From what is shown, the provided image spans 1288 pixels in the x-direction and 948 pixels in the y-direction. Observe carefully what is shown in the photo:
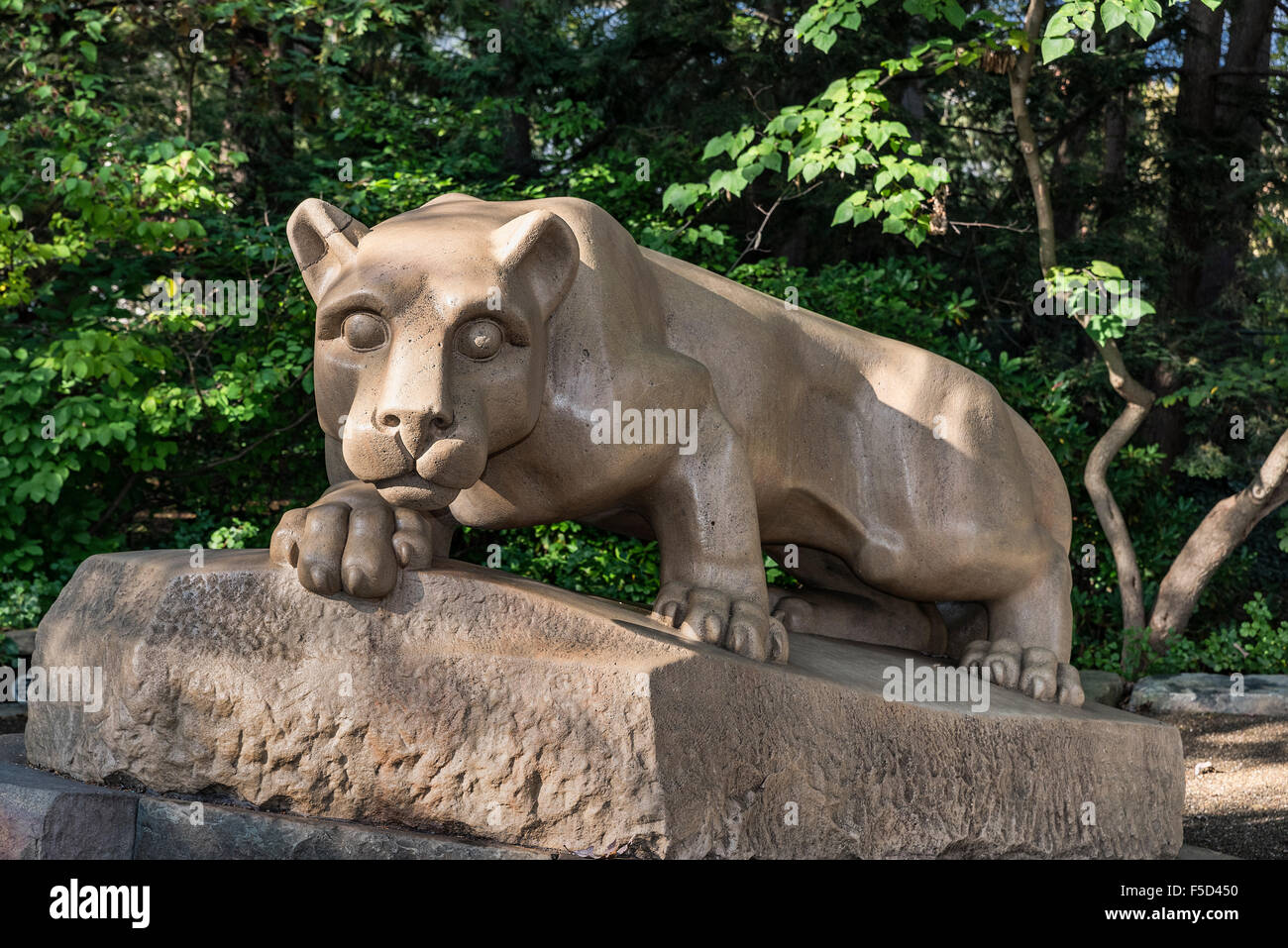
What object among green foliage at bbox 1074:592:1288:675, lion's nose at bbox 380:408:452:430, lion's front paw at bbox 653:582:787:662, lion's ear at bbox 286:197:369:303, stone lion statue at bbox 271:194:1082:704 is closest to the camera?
lion's nose at bbox 380:408:452:430

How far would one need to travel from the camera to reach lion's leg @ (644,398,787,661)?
11.4 ft

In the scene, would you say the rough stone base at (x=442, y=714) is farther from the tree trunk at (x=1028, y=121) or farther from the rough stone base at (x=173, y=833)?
the tree trunk at (x=1028, y=121)

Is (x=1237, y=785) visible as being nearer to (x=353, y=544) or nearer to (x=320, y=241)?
(x=353, y=544)

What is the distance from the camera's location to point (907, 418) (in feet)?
13.3

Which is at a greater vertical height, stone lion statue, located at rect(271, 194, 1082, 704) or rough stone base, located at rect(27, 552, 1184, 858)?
stone lion statue, located at rect(271, 194, 1082, 704)

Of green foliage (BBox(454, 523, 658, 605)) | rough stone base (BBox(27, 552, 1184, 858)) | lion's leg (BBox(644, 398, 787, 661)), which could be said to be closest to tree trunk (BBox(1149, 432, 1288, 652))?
green foliage (BBox(454, 523, 658, 605))

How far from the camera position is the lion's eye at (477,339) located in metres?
2.97

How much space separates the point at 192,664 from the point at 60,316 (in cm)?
436

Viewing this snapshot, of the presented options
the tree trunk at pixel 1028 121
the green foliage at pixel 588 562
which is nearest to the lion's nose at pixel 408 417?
the green foliage at pixel 588 562

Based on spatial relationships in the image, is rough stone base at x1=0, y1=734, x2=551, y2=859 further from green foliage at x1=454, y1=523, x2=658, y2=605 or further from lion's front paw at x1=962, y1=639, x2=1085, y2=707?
green foliage at x1=454, y1=523, x2=658, y2=605

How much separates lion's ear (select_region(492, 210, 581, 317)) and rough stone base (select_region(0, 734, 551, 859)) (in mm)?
1298

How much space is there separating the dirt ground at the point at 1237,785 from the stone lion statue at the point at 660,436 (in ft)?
4.86

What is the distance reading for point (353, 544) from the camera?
310cm

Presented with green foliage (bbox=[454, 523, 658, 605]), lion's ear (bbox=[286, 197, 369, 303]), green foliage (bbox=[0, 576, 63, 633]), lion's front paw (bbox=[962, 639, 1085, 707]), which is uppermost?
lion's ear (bbox=[286, 197, 369, 303])
